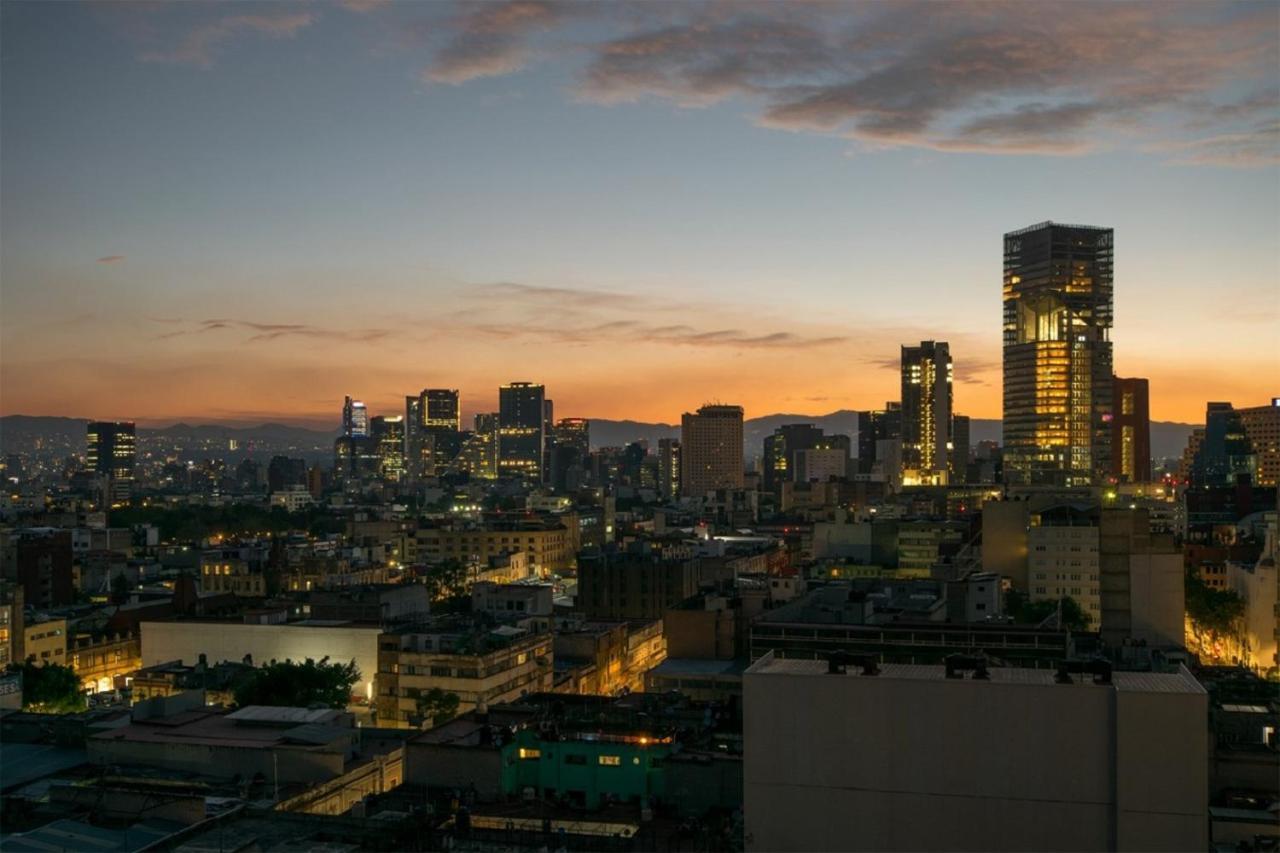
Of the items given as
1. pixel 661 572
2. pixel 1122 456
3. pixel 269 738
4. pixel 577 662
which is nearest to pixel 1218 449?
pixel 1122 456

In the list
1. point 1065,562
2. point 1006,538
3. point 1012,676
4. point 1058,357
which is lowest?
point 1065,562

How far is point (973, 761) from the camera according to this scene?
17797 mm

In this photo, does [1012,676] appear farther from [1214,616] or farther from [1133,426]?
[1133,426]

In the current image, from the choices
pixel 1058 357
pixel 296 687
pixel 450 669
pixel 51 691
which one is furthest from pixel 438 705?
pixel 1058 357

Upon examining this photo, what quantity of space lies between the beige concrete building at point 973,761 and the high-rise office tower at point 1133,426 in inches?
7062

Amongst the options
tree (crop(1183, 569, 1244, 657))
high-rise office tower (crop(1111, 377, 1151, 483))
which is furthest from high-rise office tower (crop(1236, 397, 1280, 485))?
tree (crop(1183, 569, 1244, 657))

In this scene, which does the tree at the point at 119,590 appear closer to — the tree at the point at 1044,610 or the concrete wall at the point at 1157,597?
the tree at the point at 1044,610

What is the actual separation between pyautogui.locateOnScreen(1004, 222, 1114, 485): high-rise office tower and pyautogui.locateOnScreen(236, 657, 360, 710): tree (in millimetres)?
112794

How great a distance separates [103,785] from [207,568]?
55025 millimetres

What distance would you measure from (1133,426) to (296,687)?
177m

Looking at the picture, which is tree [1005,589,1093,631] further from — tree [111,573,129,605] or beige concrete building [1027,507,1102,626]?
tree [111,573,129,605]

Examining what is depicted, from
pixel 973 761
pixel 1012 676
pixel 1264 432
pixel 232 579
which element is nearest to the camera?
pixel 973 761

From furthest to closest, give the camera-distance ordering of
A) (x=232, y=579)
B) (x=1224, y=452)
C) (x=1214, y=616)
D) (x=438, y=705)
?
(x=1224, y=452)
(x=232, y=579)
(x=1214, y=616)
(x=438, y=705)

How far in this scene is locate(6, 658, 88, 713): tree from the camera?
41.1 meters
